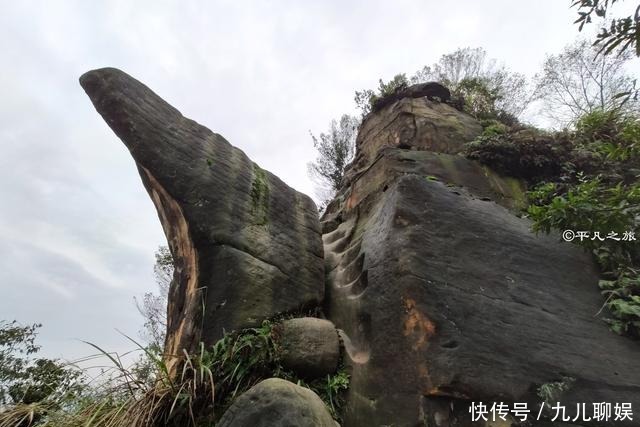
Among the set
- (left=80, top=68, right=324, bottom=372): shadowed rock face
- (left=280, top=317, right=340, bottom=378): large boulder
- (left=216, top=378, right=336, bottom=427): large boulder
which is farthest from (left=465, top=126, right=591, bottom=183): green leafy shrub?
(left=216, top=378, right=336, bottom=427): large boulder

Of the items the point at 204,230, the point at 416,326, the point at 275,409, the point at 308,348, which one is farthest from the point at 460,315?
the point at 204,230

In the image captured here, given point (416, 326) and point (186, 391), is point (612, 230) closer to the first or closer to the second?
point (416, 326)

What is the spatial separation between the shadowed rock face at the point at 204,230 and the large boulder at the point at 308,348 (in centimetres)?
33

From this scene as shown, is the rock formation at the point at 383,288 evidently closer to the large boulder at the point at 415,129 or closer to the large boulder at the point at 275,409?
the large boulder at the point at 275,409

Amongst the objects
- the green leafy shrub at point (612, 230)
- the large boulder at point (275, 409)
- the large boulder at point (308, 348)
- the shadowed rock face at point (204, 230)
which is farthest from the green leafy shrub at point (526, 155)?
Answer: the large boulder at point (275, 409)

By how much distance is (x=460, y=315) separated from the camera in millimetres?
3205

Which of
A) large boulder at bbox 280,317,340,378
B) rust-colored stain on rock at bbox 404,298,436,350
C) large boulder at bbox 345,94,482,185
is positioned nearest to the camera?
rust-colored stain on rock at bbox 404,298,436,350

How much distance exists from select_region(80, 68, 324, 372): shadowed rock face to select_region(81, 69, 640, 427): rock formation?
2cm

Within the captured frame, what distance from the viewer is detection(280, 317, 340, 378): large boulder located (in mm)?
3387

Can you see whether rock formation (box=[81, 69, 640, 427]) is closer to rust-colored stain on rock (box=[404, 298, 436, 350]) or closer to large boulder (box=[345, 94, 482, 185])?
rust-colored stain on rock (box=[404, 298, 436, 350])

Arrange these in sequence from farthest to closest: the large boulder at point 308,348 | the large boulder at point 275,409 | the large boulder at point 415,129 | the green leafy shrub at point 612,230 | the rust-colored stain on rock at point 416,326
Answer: the large boulder at point 415,129 → the green leafy shrub at point 612,230 → the large boulder at point 308,348 → the rust-colored stain on rock at point 416,326 → the large boulder at point 275,409

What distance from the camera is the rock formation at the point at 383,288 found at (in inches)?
114

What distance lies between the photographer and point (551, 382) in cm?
293

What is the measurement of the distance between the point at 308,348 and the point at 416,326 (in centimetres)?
100
